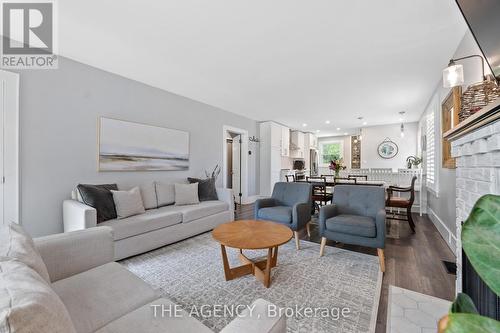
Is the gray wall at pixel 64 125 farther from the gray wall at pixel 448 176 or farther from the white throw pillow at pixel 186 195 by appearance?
the gray wall at pixel 448 176

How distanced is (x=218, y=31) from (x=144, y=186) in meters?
2.46

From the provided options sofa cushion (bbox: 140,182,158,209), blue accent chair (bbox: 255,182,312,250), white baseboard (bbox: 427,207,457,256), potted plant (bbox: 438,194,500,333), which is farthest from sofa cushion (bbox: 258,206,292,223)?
potted plant (bbox: 438,194,500,333)

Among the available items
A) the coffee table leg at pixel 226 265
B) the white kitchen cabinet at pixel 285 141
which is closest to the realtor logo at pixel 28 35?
the coffee table leg at pixel 226 265

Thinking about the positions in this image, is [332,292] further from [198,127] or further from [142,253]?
[198,127]

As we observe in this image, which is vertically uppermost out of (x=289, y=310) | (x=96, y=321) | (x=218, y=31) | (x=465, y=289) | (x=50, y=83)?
(x=218, y=31)

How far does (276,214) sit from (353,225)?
0.99 metres

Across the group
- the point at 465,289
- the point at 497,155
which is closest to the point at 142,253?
the point at 465,289

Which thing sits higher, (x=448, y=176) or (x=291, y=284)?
(x=448, y=176)

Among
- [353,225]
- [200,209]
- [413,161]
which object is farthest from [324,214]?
[413,161]

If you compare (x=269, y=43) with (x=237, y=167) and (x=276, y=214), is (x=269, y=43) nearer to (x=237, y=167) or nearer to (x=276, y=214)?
(x=276, y=214)

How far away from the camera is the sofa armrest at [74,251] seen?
1.29m

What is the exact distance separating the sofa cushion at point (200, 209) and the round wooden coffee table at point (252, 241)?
1.03m

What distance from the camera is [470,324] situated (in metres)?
0.39

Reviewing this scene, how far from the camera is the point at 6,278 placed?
615mm
